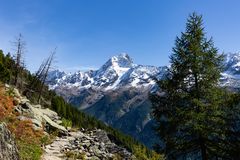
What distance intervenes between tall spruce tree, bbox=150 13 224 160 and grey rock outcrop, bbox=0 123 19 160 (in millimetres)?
12625

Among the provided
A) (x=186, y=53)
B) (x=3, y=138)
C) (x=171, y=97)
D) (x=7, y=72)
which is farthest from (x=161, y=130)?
(x=7, y=72)

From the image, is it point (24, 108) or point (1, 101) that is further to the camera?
point (24, 108)

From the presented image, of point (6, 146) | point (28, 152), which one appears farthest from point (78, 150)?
point (6, 146)

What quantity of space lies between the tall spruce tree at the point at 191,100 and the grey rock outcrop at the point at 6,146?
41.4 ft

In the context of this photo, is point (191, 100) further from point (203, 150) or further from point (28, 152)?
point (28, 152)

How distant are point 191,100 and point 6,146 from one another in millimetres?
13775

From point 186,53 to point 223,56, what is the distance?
2374 mm

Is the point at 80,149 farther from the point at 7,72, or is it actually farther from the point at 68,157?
the point at 7,72

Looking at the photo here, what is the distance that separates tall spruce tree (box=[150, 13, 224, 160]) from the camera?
72.3 ft

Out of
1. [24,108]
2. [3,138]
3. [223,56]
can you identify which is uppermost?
[223,56]

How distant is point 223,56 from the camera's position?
23.6 metres

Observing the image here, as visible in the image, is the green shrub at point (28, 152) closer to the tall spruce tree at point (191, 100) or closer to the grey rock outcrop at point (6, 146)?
the grey rock outcrop at point (6, 146)

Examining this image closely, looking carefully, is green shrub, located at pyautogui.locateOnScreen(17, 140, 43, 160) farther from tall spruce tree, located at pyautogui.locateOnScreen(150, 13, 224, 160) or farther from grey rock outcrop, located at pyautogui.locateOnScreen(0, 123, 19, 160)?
tall spruce tree, located at pyautogui.locateOnScreen(150, 13, 224, 160)

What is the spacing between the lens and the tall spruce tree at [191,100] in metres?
22.0
